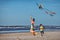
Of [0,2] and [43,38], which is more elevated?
[0,2]

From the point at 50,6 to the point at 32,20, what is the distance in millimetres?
651

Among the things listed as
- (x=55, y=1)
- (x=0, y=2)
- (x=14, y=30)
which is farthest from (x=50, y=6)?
(x=14, y=30)

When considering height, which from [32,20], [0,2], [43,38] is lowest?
[43,38]

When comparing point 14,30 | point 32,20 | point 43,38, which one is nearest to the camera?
point 32,20

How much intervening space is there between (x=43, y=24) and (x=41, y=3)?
62cm

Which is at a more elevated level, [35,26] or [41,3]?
[41,3]

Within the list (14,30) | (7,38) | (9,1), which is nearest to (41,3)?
(9,1)

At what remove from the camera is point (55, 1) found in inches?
311

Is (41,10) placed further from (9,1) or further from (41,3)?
(9,1)

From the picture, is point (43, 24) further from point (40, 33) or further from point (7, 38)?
point (7, 38)

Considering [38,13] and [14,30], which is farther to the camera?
[14,30]

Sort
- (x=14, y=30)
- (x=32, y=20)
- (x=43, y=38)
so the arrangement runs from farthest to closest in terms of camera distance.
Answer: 1. (x=14, y=30)
2. (x=43, y=38)
3. (x=32, y=20)

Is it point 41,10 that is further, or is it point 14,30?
point 14,30

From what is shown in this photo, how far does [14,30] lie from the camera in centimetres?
1004
